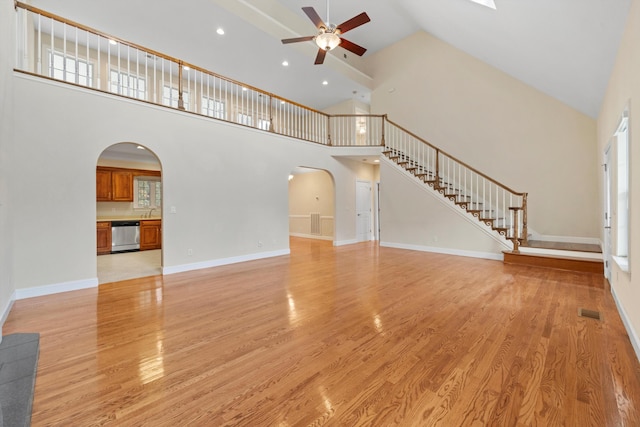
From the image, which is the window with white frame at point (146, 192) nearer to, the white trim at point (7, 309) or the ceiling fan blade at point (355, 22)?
the white trim at point (7, 309)

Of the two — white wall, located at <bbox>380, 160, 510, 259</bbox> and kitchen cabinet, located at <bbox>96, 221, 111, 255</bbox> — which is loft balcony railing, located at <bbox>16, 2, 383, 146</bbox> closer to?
white wall, located at <bbox>380, 160, 510, 259</bbox>

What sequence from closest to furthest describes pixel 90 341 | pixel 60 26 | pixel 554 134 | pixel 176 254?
pixel 90 341 → pixel 176 254 → pixel 60 26 → pixel 554 134

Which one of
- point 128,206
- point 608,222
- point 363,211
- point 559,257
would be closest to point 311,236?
point 363,211

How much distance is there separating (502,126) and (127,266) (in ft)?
31.5

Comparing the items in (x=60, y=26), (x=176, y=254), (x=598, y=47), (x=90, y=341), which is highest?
(x=60, y=26)

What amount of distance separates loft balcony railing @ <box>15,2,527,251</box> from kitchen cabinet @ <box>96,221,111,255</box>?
11.2 ft

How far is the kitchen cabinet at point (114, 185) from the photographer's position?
755cm

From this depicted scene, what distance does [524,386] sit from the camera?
187 centimetres

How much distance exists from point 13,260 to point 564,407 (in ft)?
19.3

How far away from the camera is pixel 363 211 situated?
9.64m

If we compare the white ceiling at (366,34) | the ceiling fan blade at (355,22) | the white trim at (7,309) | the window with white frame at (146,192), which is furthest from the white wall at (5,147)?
the window with white frame at (146,192)

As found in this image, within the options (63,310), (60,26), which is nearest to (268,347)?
(63,310)

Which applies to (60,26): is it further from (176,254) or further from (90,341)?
(90,341)

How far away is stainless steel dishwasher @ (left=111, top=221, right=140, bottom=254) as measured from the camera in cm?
756
